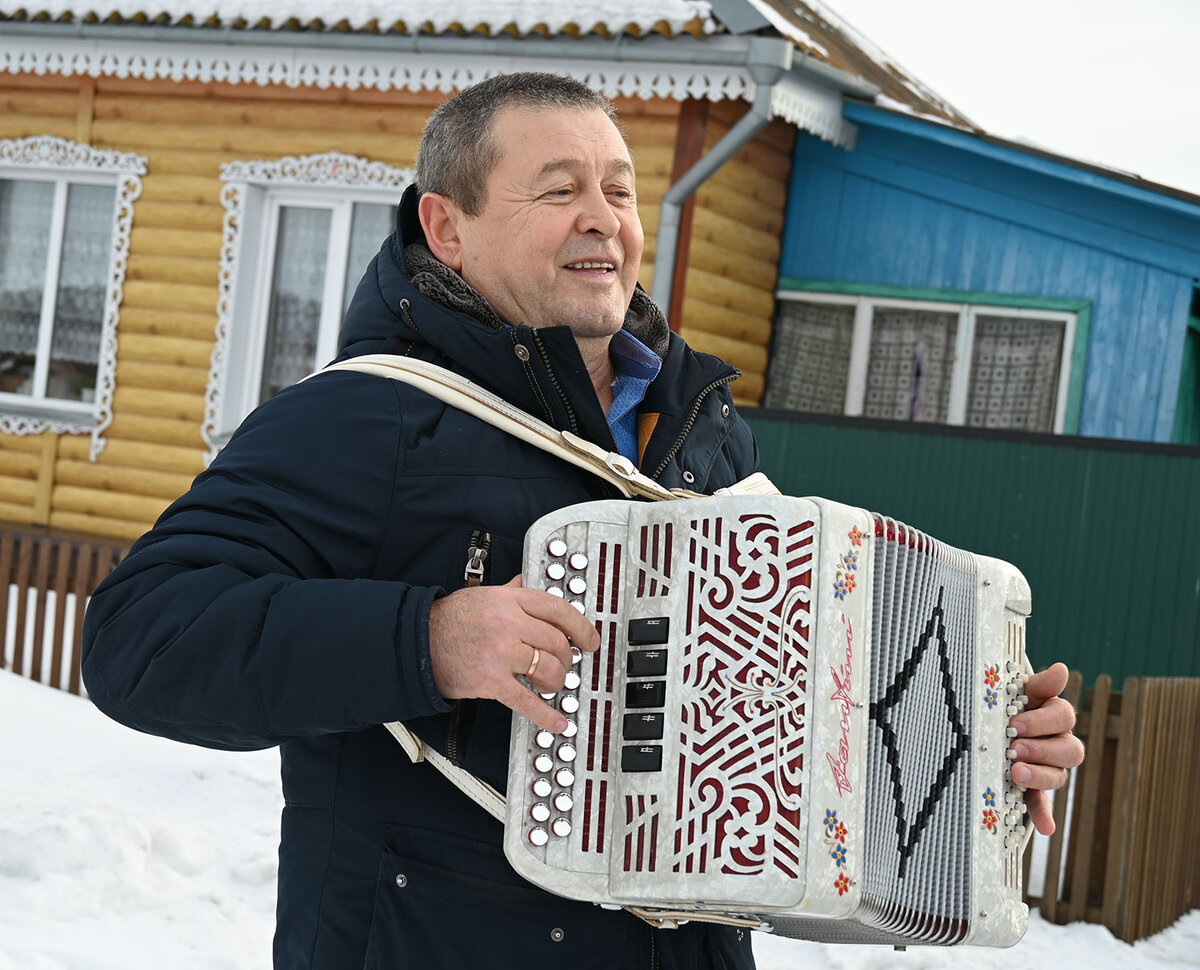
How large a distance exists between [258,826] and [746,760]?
13.0 feet

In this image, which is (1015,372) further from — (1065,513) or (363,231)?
(363,231)

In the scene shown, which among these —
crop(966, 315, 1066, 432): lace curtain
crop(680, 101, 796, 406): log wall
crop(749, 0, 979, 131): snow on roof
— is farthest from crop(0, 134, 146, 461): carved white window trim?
crop(966, 315, 1066, 432): lace curtain

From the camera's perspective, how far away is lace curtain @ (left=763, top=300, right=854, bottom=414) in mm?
9539

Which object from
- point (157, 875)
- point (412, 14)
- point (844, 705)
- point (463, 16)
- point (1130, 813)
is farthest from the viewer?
point (412, 14)

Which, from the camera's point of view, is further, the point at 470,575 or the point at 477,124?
the point at 477,124

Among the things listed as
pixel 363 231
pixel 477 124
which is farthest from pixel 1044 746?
pixel 363 231

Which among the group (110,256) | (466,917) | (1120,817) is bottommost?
(1120,817)

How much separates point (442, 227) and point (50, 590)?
20.8 feet

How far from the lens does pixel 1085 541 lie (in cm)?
764

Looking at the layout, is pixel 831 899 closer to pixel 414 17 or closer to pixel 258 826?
pixel 258 826

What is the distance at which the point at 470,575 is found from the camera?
1899 millimetres

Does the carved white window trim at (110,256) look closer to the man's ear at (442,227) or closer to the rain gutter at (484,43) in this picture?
the rain gutter at (484,43)

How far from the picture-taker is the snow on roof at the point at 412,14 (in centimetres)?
795

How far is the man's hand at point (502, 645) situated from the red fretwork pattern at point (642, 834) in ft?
0.46
